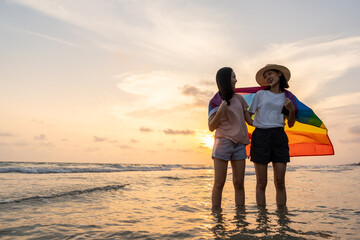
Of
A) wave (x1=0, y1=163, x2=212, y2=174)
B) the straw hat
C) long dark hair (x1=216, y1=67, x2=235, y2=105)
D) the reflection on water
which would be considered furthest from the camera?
wave (x1=0, y1=163, x2=212, y2=174)

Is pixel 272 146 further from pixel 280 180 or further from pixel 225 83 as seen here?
pixel 225 83

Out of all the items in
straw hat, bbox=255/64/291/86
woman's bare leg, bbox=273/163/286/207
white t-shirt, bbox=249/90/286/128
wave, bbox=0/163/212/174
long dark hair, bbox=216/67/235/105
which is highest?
straw hat, bbox=255/64/291/86

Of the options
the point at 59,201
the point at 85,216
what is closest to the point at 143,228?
the point at 85,216

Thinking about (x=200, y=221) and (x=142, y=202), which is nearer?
(x=200, y=221)

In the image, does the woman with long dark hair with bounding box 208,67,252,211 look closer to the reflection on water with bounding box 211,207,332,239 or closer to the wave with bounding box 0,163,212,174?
the reflection on water with bounding box 211,207,332,239

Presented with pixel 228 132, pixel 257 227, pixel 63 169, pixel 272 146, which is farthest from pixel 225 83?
pixel 63 169

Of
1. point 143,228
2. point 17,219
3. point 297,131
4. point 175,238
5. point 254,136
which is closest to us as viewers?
point 175,238

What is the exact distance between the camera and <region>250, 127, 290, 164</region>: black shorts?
13.7 feet

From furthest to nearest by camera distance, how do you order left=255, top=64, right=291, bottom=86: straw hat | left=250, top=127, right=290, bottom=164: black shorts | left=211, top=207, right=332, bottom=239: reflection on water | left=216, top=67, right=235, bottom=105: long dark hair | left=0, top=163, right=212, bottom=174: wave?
1. left=0, top=163, right=212, bottom=174: wave
2. left=255, top=64, right=291, bottom=86: straw hat
3. left=250, top=127, right=290, bottom=164: black shorts
4. left=216, top=67, right=235, bottom=105: long dark hair
5. left=211, top=207, right=332, bottom=239: reflection on water

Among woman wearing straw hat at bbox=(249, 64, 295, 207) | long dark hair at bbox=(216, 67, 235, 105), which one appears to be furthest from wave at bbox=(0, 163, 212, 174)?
long dark hair at bbox=(216, 67, 235, 105)

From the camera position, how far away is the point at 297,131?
215 inches

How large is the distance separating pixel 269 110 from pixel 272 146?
55 centimetres

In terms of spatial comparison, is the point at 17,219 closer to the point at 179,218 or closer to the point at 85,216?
the point at 85,216

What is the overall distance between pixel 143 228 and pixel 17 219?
6.52ft
